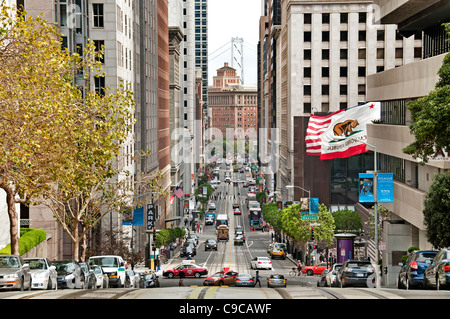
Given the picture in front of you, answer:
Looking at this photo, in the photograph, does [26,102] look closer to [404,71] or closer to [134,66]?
[404,71]

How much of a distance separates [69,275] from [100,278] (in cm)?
380

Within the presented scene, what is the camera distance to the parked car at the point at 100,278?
1133 inches

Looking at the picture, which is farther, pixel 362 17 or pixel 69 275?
pixel 362 17

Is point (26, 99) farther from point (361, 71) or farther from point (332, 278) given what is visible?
point (361, 71)

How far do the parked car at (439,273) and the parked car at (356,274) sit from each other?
8007 millimetres

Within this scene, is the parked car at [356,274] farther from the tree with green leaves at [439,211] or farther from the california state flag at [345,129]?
the california state flag at [345,129]

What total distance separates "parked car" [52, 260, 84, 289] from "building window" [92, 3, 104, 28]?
47.9 metres

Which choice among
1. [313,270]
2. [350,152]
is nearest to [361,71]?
[313,270]

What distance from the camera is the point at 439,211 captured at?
34.9m

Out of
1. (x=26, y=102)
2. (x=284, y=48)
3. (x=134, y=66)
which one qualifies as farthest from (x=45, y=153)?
(x=284, y=48)

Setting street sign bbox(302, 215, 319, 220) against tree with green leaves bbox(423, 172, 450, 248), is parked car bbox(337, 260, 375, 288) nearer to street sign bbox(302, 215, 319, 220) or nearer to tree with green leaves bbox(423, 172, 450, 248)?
tree with green leaves bbox(423, 172, 450, 248)

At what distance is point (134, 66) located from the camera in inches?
3354
